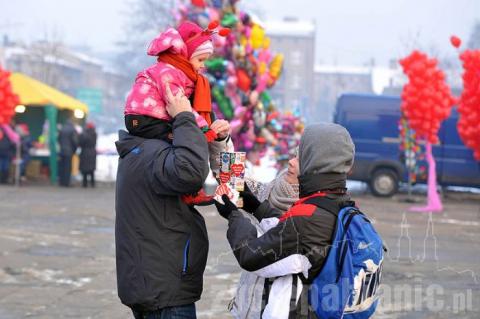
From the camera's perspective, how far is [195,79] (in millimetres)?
3336

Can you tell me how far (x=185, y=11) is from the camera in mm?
17078

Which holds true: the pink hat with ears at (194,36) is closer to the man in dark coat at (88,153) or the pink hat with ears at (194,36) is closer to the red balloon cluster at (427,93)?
the red balloon cluster at (427,93)

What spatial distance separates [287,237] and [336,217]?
218 millimetres

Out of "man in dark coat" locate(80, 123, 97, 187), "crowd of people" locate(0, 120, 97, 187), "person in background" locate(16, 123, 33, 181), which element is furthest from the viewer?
"person in background" locate(16, 123, 33, 181)

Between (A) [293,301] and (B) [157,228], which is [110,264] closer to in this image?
(B) [157,228]

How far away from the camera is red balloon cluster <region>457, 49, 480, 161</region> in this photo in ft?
51.1

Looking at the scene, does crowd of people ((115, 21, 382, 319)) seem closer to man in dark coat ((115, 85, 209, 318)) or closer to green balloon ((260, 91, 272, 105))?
man in dark coat ((115, 85, 209, 318))

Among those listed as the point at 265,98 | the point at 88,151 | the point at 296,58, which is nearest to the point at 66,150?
the point at 88,151

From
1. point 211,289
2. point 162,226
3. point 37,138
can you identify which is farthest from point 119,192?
point 37,138

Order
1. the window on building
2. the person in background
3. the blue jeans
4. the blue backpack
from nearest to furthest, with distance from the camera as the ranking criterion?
the blue backpack → the blue jeans → the person in background → the window on building

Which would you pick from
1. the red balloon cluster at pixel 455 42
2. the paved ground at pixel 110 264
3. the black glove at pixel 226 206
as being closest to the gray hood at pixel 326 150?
the black glove at pixel 226 206

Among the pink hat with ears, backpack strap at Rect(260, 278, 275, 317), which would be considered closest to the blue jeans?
backpack strap at Rect(260, 278, 275, 317)

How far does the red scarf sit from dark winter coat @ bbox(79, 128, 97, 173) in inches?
717

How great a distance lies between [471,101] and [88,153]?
10.4 metres
